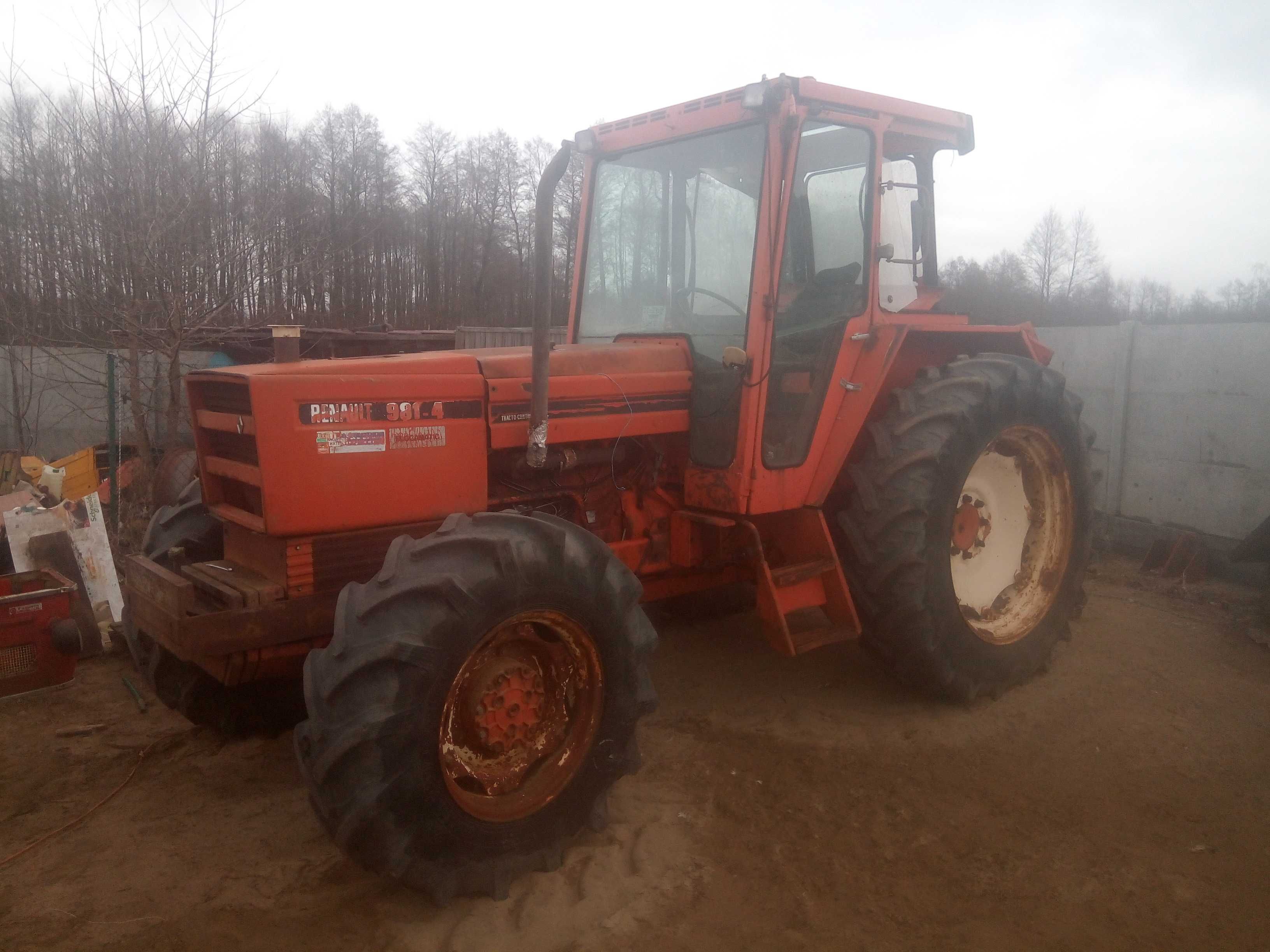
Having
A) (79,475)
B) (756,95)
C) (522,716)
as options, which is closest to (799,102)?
(756,95)

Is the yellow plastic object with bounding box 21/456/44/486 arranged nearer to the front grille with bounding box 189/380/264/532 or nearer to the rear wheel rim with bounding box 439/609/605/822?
the front grille with bounding box 189/380/264/532

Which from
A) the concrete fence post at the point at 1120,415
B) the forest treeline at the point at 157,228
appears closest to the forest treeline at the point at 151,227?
the forest treeline at the point at 157,228

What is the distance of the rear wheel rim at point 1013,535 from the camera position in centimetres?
473

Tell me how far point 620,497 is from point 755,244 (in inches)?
48.7

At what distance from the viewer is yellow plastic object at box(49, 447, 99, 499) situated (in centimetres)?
780

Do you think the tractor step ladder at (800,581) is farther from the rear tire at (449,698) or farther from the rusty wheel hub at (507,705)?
the rusty wheel hub at (507,705)

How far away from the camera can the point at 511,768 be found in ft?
10.3

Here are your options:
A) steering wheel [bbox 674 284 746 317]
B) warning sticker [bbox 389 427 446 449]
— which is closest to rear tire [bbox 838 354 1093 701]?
steering wheel [bbox 674 284 746 317]

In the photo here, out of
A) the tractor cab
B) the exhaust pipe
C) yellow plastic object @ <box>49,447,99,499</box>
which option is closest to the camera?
the exhaust pipe

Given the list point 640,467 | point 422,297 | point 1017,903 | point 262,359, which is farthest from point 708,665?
point 422,297

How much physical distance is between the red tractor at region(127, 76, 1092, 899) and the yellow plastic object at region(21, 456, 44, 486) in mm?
5315

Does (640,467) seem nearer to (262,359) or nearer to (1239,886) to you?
(1239,886)

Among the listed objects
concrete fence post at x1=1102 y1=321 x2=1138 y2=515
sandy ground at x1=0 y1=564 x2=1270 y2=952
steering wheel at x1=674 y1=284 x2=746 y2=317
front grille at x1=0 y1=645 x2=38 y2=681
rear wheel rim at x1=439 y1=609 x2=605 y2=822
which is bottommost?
sandy ground at x1=0 y1=564 x2=1270 y2=952

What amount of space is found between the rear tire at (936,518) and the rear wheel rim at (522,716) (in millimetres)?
1558
